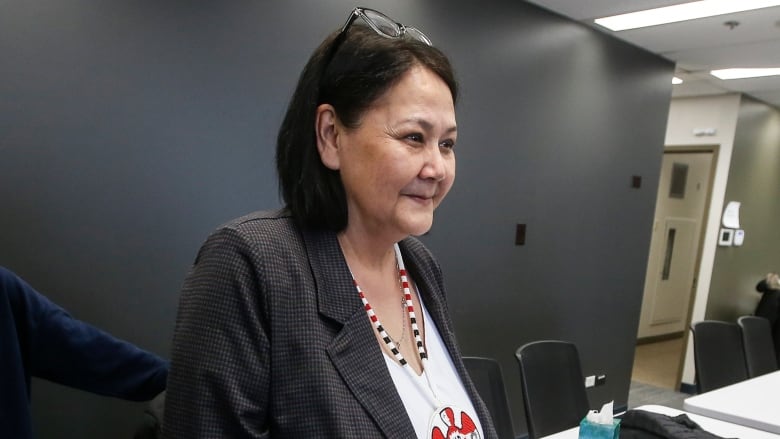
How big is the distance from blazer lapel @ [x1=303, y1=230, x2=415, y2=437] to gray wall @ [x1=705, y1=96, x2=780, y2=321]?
17.4 feet

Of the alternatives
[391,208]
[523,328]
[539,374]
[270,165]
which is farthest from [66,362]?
[523,328]

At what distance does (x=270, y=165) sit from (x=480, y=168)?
1314 millimetres

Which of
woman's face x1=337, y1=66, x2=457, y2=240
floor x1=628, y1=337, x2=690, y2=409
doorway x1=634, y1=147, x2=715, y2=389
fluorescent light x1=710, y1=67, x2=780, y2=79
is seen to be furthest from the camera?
doorway x1=634, y1=147, x2=715, y2=389

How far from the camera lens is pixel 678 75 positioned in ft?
15.5

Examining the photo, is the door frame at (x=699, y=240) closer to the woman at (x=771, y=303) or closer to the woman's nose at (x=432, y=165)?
the woman at (x=771, y=303)

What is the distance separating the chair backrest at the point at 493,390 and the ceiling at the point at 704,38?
2.30 metres

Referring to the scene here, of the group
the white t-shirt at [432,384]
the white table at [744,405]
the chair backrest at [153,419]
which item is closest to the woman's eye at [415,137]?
the white t-shirt at [432,384]

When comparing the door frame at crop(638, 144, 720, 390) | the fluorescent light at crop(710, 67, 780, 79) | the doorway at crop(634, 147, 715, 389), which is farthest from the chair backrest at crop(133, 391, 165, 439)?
the doorway at crop(634, 147, 715, 389)

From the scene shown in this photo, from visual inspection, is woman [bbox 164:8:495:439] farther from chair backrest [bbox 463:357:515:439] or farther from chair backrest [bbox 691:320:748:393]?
chair backrest [bbox 691:320:748:393]

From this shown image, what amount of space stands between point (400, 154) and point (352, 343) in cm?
31

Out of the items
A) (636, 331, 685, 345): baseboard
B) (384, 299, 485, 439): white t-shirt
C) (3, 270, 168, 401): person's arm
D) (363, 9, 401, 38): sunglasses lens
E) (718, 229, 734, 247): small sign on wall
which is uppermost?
(363, 9, 401, 38): sunglasses lens

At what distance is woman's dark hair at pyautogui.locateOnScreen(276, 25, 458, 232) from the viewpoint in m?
0.91

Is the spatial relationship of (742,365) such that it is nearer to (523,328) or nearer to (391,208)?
(523,328)

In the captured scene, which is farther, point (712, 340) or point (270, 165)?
point (712, 340)
